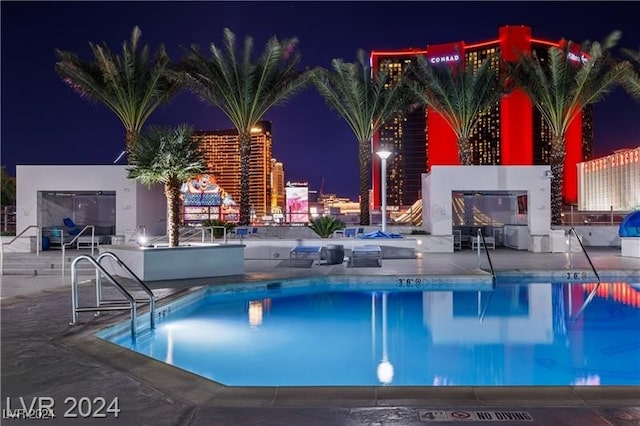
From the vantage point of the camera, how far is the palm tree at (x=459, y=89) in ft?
71.4

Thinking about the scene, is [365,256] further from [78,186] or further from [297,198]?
[297,198]

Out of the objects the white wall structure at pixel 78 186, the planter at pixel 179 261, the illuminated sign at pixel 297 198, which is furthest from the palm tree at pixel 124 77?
the illuminated sign at pixel 297 198

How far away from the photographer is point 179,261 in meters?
12.1

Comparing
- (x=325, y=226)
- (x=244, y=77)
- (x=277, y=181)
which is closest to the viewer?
(x=325, y=226)

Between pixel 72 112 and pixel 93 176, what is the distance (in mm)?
31423

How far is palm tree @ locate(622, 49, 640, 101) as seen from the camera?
2066 centimetres

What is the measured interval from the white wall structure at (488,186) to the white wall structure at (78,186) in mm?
10807

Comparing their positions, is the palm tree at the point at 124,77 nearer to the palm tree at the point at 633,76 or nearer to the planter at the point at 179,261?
the planter at the point at 179,261

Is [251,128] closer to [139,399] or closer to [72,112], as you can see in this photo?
[139,399]

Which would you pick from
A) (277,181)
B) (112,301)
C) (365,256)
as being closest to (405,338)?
(112,301)

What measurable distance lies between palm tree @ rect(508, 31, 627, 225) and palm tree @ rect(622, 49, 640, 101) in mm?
385

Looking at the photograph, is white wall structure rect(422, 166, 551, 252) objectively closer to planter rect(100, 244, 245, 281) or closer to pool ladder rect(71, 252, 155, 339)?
planter rect(100, 244, 245, 281)

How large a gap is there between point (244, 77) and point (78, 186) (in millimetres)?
7387

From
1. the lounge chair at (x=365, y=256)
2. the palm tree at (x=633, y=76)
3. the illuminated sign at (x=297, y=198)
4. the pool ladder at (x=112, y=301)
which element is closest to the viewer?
the pool ladder at (x=112, y=301)
